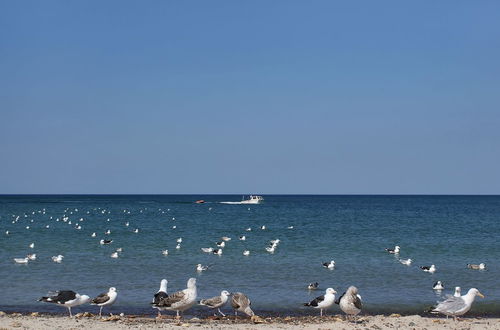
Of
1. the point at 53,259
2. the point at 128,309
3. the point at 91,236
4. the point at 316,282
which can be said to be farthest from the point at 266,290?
the point at 91,236

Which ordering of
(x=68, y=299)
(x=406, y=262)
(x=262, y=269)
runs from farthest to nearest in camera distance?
(x=406, y=262)
(x=262, y=269)
(x=68, y=299)

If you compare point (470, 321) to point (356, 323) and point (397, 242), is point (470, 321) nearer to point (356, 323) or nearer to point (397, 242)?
point (356, 323)

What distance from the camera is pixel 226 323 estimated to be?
17422 mm

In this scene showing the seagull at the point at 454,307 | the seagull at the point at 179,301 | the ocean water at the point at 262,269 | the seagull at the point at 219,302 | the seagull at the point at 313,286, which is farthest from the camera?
the seagull at the point at 313,286

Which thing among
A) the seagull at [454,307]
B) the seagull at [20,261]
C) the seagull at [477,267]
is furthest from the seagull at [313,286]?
the seagull at [20,261]

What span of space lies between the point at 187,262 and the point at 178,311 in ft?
50.4

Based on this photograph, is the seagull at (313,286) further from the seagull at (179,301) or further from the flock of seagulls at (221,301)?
the seagull at (179,301)

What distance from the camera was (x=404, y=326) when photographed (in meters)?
16.5

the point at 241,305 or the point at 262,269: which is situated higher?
the point at 241,305

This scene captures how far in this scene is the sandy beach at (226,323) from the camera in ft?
52.7

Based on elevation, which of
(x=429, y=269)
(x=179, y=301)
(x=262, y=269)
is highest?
(x=179, y=301)

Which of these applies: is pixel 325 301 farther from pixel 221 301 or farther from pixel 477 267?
pixel 477 267

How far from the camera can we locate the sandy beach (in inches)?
633

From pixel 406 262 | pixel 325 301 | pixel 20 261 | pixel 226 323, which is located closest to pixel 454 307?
pixel 325 301
